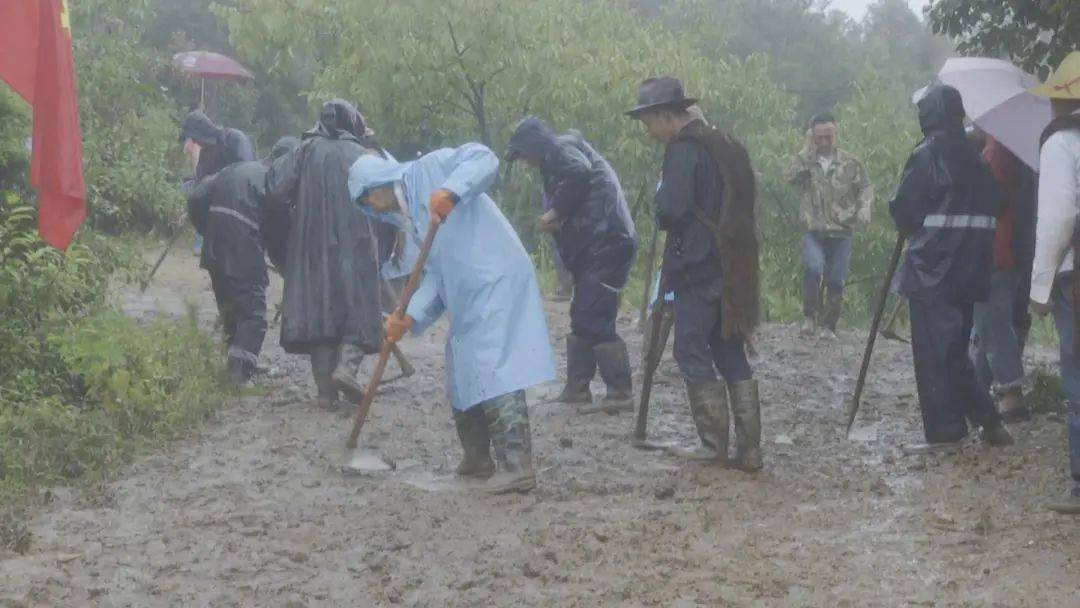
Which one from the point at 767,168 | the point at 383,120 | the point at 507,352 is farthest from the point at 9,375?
the point at 767,168

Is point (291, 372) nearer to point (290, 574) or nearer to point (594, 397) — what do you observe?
point (594, 397)

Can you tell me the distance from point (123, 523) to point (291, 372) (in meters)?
4.85

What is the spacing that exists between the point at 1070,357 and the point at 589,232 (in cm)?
378

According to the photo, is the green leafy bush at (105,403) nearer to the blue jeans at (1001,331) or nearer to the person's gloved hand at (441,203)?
the person's gloved hand at (441,203)

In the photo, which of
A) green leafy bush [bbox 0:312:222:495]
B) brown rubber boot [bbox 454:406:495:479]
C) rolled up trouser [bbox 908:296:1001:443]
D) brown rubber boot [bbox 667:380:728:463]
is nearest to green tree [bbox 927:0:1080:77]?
rolled up trouser [bbox 908:296:1001:443]

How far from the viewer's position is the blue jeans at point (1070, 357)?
264 inches

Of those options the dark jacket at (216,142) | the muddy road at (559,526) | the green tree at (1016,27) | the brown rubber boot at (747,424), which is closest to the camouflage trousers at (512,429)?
the muddy road at (559,526)

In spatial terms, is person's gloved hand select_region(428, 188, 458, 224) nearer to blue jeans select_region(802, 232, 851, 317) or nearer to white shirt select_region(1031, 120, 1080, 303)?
white shirt select_region(1031, 120, 1080, 303)

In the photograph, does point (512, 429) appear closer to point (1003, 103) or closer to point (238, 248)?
point (1003, 103)

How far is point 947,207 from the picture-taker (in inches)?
320

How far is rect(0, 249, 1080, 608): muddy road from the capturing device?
5.78 metres

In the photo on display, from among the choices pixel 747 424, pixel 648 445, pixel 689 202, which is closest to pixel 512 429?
pixel 747 424

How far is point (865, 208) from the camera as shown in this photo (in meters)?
14.0

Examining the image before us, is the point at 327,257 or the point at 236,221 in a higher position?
the point at 236,221
